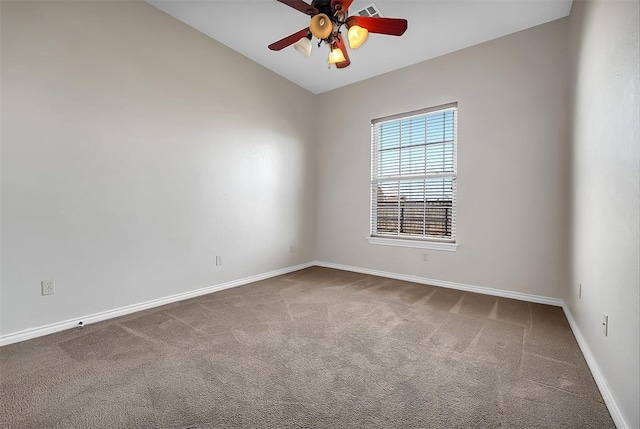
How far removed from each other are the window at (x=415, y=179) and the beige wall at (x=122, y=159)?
1755 millimetres

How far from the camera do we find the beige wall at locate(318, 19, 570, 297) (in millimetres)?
2963

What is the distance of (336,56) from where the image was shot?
2.44m

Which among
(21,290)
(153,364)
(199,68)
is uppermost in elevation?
(199,68)

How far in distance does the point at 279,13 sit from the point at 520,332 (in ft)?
12.3

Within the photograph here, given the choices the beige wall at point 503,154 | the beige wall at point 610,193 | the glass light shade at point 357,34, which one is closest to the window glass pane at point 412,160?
the beige wall at point 503,154

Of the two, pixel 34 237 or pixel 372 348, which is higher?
pixel 34 237

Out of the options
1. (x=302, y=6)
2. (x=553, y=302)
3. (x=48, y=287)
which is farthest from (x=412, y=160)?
(x=48, y=287)

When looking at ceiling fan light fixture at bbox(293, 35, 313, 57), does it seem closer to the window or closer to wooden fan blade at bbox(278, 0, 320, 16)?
wooden fan blade at bbox(278, 0, 320, 16)

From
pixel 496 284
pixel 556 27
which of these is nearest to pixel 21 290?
pixel 496 284

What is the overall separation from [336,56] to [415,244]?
8.64 feet

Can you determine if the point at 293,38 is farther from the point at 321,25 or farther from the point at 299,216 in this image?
the point at 299,216

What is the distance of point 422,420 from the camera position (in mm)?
1342

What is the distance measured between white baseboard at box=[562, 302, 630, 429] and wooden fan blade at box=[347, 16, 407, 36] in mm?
2550

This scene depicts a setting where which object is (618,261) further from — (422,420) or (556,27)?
(556,27)
